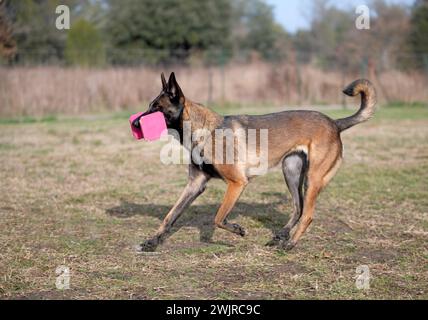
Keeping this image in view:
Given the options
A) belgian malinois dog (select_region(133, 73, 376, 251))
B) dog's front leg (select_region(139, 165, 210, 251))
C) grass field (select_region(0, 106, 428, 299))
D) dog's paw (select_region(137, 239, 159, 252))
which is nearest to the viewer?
grass field (select_region(0, 106, 428, 299))

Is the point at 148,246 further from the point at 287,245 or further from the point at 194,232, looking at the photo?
the point at 287,245

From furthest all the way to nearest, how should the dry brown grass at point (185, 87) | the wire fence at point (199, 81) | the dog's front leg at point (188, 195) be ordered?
the wire fence at point (199, 81), the dry brown grass at point (185, 87), the dog's front leg at point (188, 195)

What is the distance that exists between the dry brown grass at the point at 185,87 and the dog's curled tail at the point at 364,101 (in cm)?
1490

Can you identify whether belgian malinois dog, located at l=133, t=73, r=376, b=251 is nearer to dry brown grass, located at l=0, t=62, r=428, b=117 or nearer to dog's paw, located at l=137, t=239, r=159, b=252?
dog's paw, located at l=137, t=239, r=159, b=252

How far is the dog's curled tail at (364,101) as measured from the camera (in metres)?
5.96

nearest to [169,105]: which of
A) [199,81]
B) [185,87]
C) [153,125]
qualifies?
[153,125]

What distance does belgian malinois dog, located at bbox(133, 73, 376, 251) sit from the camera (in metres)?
5.46

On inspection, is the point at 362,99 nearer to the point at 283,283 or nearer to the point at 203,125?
the point at 203,125

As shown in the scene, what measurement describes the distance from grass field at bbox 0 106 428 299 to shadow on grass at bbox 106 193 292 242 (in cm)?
1

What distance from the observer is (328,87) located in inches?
948

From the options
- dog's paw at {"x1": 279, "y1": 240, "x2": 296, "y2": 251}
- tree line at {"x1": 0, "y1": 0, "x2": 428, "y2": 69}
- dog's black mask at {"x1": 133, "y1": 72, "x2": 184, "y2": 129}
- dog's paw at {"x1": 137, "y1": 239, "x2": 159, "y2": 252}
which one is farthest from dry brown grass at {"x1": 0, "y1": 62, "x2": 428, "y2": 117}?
dog's paw at {"x1": 279, "y1": 240, "x2": 296, "y2": 251}

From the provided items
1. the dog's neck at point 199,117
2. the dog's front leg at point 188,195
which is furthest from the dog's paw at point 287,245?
the dog's neck at point 199,117

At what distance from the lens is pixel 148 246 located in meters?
5.34

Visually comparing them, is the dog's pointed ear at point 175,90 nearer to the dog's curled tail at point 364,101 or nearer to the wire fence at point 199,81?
the dog's curled tail at point 364,101
